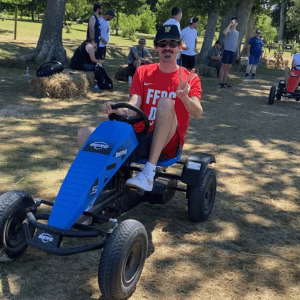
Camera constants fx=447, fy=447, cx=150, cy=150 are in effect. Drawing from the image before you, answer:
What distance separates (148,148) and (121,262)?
1289 millimetres

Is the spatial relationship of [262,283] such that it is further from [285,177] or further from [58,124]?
[58,124]

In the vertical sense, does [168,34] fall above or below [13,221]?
above

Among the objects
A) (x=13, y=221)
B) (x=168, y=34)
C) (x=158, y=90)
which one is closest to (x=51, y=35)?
(x=158, y=90)

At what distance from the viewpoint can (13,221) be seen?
10.6ft

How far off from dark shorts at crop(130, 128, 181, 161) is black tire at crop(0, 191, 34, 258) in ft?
3.19

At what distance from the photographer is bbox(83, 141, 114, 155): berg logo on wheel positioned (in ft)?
10.9

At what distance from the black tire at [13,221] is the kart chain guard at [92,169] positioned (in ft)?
1.04

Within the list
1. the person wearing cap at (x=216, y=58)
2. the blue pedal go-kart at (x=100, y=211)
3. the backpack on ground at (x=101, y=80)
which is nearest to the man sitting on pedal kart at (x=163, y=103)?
the blue pedal go-kart at (x=100, y=211)

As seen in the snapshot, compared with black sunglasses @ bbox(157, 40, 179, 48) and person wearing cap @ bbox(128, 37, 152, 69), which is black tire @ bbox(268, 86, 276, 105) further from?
black sunglasses @ bbox(157, 40, 179, 48)

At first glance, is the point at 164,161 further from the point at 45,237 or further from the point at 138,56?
the point at 138,56

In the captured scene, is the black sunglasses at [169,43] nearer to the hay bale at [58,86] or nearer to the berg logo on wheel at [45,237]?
the berg logo on wheel at [45,237]

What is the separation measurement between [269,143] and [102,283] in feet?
17.1

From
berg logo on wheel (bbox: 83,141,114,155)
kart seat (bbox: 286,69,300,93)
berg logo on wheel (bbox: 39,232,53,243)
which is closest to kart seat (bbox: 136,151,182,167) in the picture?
berg logo on wheel (bbox: 83,141,114,155)

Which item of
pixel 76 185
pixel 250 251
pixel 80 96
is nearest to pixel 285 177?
pixel 250 251
